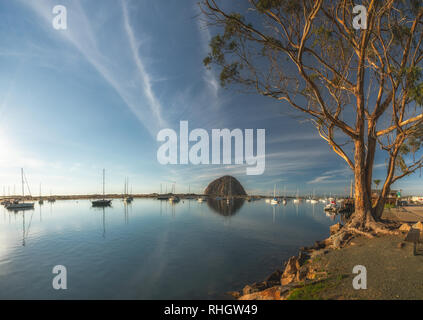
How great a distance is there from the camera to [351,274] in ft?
24.5

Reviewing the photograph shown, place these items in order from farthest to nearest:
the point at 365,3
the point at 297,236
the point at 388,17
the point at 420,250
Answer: the point at 297,236 → the point at 388,17 → the point at 365,3 → the point at 420,250

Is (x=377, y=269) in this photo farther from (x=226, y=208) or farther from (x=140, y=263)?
(x=226, y=208)

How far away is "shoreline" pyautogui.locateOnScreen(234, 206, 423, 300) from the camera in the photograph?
19.9ft

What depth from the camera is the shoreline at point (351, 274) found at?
6055mm

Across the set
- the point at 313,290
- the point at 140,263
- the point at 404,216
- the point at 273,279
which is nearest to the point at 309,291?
the point at 313,290

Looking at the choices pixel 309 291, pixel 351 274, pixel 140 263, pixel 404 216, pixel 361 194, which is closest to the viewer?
pixel 309 291

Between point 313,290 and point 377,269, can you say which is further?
point 377,269

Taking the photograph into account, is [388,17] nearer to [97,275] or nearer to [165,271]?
[165,271]

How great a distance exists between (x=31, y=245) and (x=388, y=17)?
37.2 meters

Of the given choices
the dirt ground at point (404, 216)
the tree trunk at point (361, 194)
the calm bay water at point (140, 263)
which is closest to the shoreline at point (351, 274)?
the tree trunk at point (361, 194)

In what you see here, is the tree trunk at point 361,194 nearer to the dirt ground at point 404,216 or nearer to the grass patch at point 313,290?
the grass patch at point 313,290
